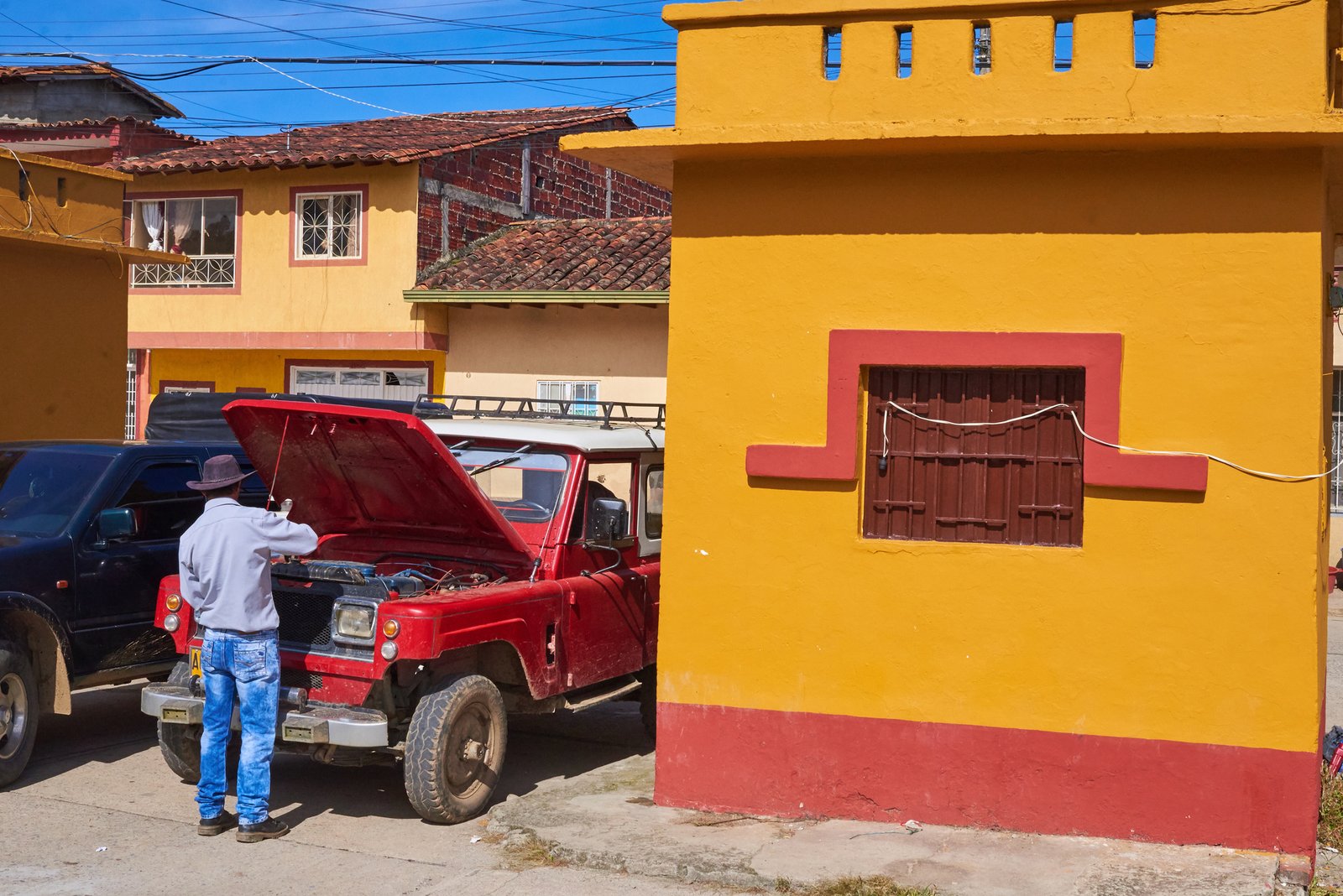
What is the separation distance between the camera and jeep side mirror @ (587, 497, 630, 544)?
7.96 metres

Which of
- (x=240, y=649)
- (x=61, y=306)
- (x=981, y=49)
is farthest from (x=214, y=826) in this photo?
(x=61, y=306)

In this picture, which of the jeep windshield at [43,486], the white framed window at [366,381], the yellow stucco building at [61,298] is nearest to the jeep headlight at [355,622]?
the jeep windshield at [43,486]

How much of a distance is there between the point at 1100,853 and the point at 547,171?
1758cm

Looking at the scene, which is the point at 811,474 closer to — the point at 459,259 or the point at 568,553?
the point at 568,553

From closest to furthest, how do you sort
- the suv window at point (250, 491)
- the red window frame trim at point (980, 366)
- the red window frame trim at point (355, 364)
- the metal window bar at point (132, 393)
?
1. the red window frame trim at point (980, 366)
2. the suv window at point (250, 491)
3. the red window frame trim at point (355, 364)
4. the metal window bar at point (132, 393)

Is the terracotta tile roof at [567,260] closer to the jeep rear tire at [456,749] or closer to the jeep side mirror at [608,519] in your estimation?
the jeep side mirror at [608,519]

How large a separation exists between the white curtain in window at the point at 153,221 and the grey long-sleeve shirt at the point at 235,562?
15258 mm

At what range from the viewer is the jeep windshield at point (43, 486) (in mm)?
8164

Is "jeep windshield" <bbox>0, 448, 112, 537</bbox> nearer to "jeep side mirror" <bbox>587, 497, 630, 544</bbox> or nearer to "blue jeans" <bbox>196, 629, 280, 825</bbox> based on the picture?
"blue jeans" <bbox>196, 629, 280, 825</bbox>

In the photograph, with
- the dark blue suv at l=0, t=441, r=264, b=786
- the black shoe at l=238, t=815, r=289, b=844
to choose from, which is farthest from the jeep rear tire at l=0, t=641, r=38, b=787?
the black shoe at l=238, t=815, r=289, b=844

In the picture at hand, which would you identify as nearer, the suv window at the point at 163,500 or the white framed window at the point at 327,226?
the suv window at the point at 163,500

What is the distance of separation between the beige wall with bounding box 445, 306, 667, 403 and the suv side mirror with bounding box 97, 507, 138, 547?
9.59 m

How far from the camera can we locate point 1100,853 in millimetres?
6305

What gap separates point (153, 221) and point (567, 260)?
682 centimetres
